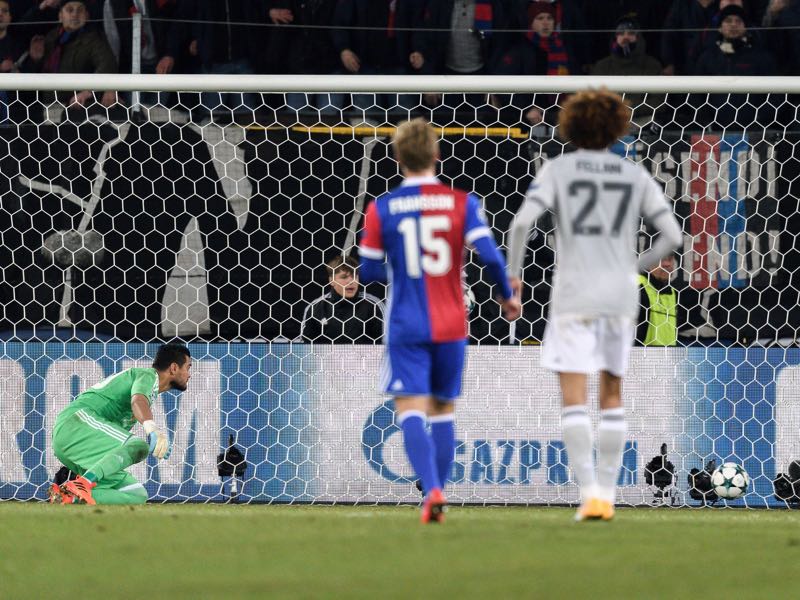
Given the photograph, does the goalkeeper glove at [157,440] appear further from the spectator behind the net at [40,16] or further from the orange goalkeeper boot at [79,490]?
the spectator behind the net at [40,16]

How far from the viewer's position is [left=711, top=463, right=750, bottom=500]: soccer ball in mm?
9172

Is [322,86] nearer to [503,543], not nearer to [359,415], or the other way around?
[359,415]

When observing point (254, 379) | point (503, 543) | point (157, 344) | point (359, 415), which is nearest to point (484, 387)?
point (359, 415)

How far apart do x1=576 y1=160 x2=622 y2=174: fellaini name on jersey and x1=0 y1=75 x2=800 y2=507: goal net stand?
11.4 ft

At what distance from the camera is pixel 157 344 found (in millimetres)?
9484

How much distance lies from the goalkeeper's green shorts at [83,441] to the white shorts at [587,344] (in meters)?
4.08

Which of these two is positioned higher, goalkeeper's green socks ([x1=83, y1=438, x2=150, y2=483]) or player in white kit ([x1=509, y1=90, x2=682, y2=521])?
player in white kit ([x1=509, y1=90, x2=682, y2=521])

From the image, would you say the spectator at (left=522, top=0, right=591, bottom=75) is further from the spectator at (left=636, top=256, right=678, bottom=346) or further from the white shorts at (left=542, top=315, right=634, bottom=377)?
the white shorts at (left=542, top=315, right=634, bottom=377)

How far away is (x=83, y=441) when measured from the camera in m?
9.13

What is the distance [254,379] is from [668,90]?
3203mm

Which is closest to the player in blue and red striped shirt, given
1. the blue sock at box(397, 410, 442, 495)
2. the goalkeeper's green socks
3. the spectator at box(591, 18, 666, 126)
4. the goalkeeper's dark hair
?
the blue sock at box(397, 410, 442, 495)

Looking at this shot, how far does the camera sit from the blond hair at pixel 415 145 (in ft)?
20.1

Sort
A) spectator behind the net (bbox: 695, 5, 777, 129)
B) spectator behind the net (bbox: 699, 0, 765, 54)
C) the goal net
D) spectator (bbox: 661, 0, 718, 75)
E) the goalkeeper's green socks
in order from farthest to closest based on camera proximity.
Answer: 1. spectator (bbox: 661, 0, 718, 75)
2. spectator behind the net (bbox: 699, 0, 765, 54)
3. spectator behind the net (bbox: 695, 5, 777, 129)
4. the goal net
5. the goalkeeper's green socks

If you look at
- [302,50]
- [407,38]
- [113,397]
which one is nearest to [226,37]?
[302,50]
